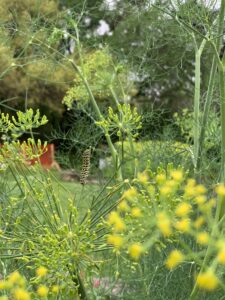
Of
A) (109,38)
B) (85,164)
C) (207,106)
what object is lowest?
(85,164)

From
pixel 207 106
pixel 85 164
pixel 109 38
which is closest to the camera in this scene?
pixel 85 164

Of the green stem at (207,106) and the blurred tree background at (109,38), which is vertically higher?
the blurred tree background at (109,38)

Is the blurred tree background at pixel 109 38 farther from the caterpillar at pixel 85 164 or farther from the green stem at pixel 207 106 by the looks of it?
the caterpillar at pixel 85 164

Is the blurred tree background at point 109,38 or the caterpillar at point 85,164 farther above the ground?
the blurred tree background at point 109,38

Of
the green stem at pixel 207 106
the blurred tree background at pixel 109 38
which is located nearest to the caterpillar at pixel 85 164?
the blurred tree background at pixel 109 38

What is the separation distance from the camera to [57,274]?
57.7 inches

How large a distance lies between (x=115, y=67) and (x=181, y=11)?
1.33m

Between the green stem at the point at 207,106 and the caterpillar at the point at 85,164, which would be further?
the green stem at the point at 207,106

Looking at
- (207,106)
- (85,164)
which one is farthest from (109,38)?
(85,164)

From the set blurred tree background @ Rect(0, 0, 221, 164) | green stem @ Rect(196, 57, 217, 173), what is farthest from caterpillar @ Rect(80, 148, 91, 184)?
green stem @ Rect(196, 57, 217, 173)

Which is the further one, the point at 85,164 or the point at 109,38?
the point at 109,38

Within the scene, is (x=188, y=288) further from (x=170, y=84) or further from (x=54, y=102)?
(x=170, y=84)

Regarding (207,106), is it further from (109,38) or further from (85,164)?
(109,38)

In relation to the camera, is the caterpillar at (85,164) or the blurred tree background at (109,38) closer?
the caterpillar at (85,164)
